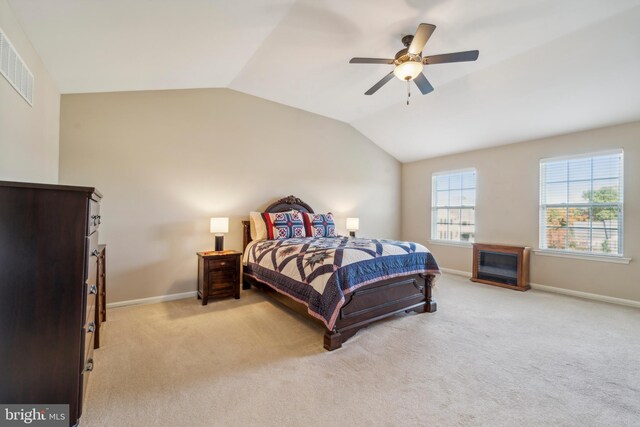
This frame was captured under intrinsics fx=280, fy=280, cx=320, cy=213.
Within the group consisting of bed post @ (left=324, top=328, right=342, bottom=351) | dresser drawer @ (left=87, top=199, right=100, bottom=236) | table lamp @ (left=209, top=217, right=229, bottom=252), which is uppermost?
dresser drawer @ (left=87, top=199, right=100, bottom=236)

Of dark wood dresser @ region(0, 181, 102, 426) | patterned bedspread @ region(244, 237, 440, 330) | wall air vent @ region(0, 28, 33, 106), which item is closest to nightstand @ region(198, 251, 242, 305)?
patterned bedspread @ region(244, 237, 440, 330)

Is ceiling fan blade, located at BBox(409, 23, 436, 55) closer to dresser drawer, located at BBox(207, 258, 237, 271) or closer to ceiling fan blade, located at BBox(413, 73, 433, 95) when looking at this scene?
ceiling fan blade, located at BBox(413, 73, 433, 95)

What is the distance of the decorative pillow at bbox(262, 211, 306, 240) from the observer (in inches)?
164

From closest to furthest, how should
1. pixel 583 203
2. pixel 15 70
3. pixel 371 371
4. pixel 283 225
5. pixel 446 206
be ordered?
pixel 15 70 < pixel 371 371 < pixel 583 203 < pixel 283 225 < pixel 446 206

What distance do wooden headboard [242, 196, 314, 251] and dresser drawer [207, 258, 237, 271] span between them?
640mm

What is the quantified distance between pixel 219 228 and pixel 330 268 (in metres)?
1.99

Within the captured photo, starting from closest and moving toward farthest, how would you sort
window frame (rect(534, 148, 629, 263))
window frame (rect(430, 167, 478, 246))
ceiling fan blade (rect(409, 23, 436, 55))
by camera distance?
ceiling fan blade (rect(409, 23, 436, 55)), window frame (rect(534, 148, 629, 263)), window frame (rect(430, 167, 478, 246))

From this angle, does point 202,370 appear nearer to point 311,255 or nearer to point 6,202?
point 311,255

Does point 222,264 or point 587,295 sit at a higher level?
point 222,264

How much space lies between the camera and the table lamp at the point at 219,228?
12.5ft

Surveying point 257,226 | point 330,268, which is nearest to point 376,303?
point 330,268

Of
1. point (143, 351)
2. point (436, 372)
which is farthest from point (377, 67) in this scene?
point (143, 351)

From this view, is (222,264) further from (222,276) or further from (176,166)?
(176,166)

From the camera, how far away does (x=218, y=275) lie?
3.65 meters
